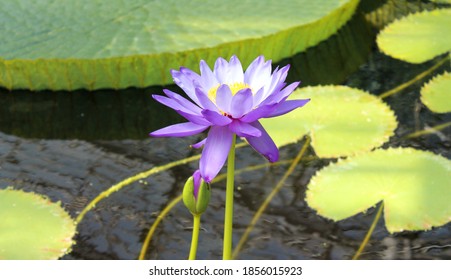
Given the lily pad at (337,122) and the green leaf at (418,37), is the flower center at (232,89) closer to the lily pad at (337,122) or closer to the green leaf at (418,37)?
the lily pad at (337,122)

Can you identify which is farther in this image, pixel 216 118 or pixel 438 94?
pixel 438 94

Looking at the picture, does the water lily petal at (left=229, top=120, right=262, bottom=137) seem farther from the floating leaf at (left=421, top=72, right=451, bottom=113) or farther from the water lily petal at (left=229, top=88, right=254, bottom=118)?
the floating leaf at (left=421, top=72, right=451, bottom=113)

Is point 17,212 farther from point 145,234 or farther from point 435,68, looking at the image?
point 435,68

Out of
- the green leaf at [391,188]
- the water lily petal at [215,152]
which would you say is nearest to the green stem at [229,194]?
the water lily petal at [215,152]

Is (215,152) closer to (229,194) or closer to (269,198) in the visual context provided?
(229,194)

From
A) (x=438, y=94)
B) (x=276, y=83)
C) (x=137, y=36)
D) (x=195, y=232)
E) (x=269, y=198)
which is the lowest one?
(x=195, y=232)

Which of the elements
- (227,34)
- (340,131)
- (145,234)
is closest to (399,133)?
(340,131)

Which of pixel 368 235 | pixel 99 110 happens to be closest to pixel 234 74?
pixel 368 235
